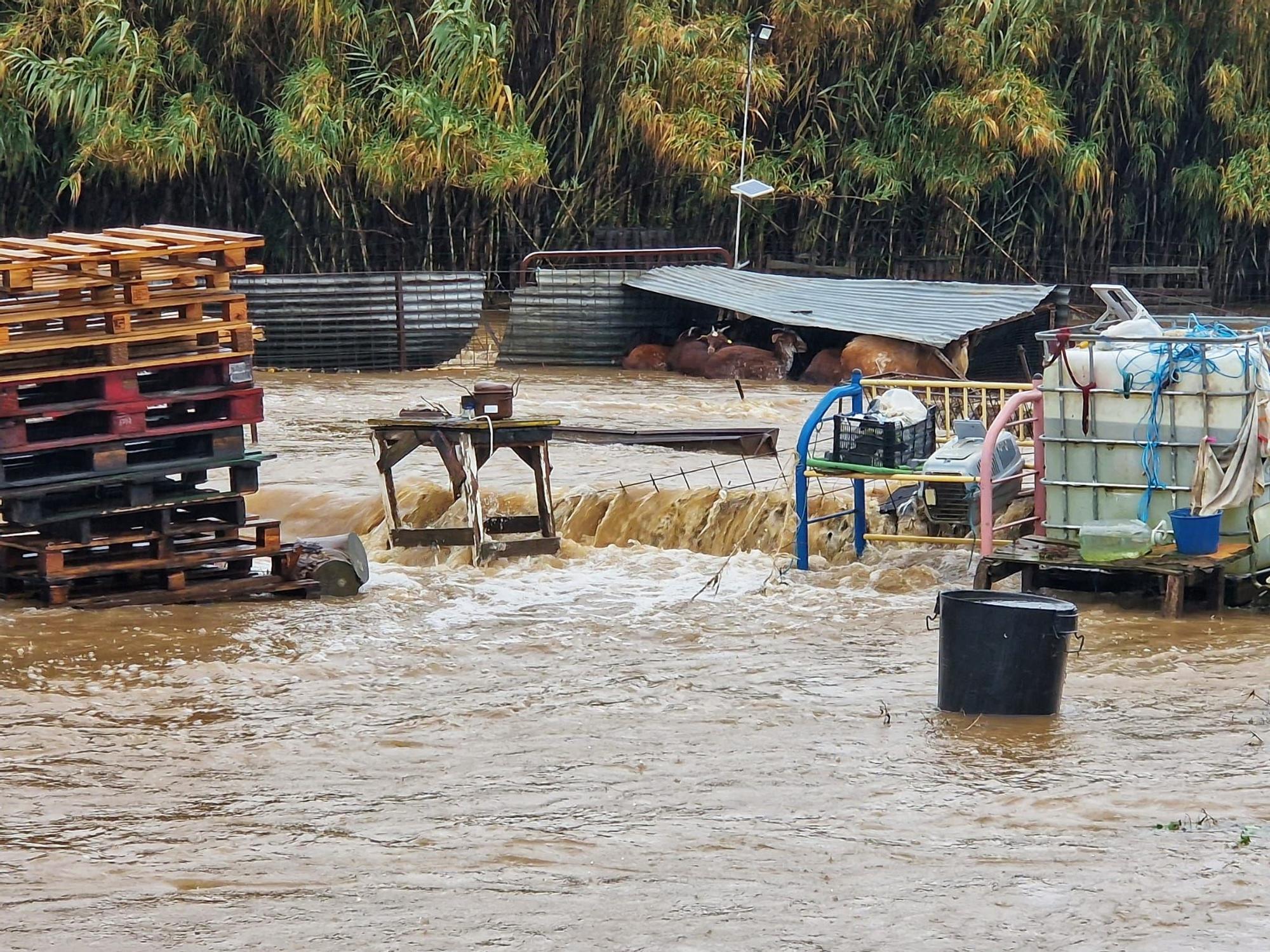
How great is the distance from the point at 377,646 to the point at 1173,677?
425 cm

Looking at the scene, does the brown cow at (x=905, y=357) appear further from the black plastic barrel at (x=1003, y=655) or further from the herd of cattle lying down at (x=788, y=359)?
the black plastic barrel at (x=1003, y=655)

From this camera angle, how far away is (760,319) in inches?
948

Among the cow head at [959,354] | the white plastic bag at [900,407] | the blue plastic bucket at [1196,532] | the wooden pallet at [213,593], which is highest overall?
the cow head at [959,354]

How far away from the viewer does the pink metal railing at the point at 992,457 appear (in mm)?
10758

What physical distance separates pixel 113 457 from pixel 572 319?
13.5m

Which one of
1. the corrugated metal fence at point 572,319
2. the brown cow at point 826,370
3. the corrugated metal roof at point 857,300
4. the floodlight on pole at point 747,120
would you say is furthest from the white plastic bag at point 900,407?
the floodlight on pole at point 747,120

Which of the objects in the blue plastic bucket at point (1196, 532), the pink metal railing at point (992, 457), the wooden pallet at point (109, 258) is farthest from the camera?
the pink metal railing at point (992, 457)

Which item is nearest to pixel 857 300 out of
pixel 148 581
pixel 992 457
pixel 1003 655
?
pixel 992 457

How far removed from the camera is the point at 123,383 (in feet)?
35.0

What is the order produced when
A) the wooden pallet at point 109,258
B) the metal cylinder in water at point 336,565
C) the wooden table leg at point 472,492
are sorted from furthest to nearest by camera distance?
the wooden table leg at point 472,492 < the metal cylinder in water at point 336,565 < the wooden pallet at point 109,258

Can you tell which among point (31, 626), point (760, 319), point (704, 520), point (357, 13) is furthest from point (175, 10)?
point (31, 626)

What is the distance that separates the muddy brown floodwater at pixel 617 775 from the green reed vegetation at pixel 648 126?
14.8 m

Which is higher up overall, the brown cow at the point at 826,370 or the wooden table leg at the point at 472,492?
the brown cow at the point at 826,370

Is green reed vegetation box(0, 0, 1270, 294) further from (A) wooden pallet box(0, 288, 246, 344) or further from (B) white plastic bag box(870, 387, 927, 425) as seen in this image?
(A) wooden pallet box(0, 288, 246, 344)
